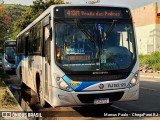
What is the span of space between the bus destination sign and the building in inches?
1381

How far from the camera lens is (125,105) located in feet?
42.1

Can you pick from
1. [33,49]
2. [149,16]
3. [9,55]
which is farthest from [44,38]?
[149,16]

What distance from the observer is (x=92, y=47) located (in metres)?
10.2

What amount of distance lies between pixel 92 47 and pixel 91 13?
1004 mm

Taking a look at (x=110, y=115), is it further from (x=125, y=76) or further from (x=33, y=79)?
(x=33, y=79)

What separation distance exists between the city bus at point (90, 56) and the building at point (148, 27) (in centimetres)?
3525

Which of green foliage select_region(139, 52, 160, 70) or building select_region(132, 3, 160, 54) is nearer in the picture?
green foliage select_region(139, 52, 160, 70)

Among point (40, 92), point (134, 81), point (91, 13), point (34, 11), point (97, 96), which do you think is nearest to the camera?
point (97, 96)

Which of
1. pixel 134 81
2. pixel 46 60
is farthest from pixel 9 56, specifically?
pixel 134 81

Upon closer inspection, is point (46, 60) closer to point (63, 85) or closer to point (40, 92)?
point (63, 85)

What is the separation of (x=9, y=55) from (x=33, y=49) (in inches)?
834

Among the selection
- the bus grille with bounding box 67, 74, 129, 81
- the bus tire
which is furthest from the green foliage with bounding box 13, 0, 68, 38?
the bus grille with bounding box 67, 74, 129, 81

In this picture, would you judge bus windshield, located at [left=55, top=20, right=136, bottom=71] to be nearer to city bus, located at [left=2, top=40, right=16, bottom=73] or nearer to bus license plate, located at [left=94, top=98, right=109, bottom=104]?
bus license plate, located at [left=94, top=98, right=109, bottom=104]

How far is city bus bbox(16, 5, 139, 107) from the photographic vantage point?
9.89 meters
